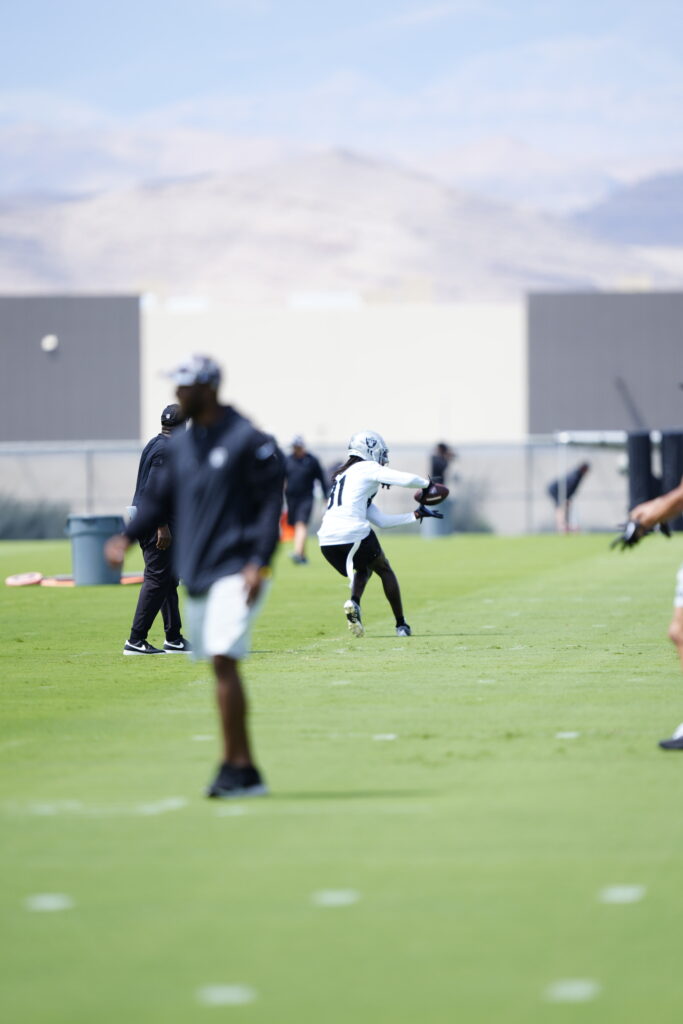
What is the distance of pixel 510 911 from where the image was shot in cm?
565

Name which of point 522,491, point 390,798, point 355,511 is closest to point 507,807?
point 390,798

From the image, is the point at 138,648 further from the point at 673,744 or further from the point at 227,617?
the point at 227,617

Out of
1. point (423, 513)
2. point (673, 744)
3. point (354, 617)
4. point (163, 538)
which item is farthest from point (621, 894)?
point (354, 617)

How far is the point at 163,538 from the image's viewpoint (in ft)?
46.3

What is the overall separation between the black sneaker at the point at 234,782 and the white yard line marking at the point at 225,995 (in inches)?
106

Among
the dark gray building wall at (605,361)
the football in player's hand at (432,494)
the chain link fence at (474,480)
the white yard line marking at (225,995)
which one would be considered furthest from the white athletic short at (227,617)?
the dark gray building wall at (605,361)

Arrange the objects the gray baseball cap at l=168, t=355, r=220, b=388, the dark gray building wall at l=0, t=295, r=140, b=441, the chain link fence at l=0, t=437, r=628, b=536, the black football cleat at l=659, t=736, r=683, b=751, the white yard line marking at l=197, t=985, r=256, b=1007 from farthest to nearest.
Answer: the dark gray building wall at l=0, t=295, r=140, b=441, the chain link fence at l=0, t=437, r=628, b=536, the black football cleat at l=659, t=736, r=683, b=751, the gray baseball cap at l=168, t=355, r=220, b=388, the white yard line marking at l=197, t=985, r=256, b=1007

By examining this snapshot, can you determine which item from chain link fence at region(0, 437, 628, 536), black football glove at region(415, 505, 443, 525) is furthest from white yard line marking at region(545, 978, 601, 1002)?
chain link fence at region(0, 437, 628, 536)

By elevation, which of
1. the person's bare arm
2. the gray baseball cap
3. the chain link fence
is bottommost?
the chain link fence

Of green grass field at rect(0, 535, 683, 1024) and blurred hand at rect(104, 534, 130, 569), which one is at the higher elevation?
blurred hand at rect(104, 534, 130, 569)

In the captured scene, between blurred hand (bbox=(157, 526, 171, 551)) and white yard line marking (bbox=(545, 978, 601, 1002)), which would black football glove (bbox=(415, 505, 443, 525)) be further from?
white yard line marking (bbox=(545, 978, 601, 1002))

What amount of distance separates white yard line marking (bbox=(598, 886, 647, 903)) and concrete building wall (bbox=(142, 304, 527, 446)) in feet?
204

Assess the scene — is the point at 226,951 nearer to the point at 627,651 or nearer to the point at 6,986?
the point at 6,986

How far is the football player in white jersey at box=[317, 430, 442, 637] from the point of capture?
15320 mm
